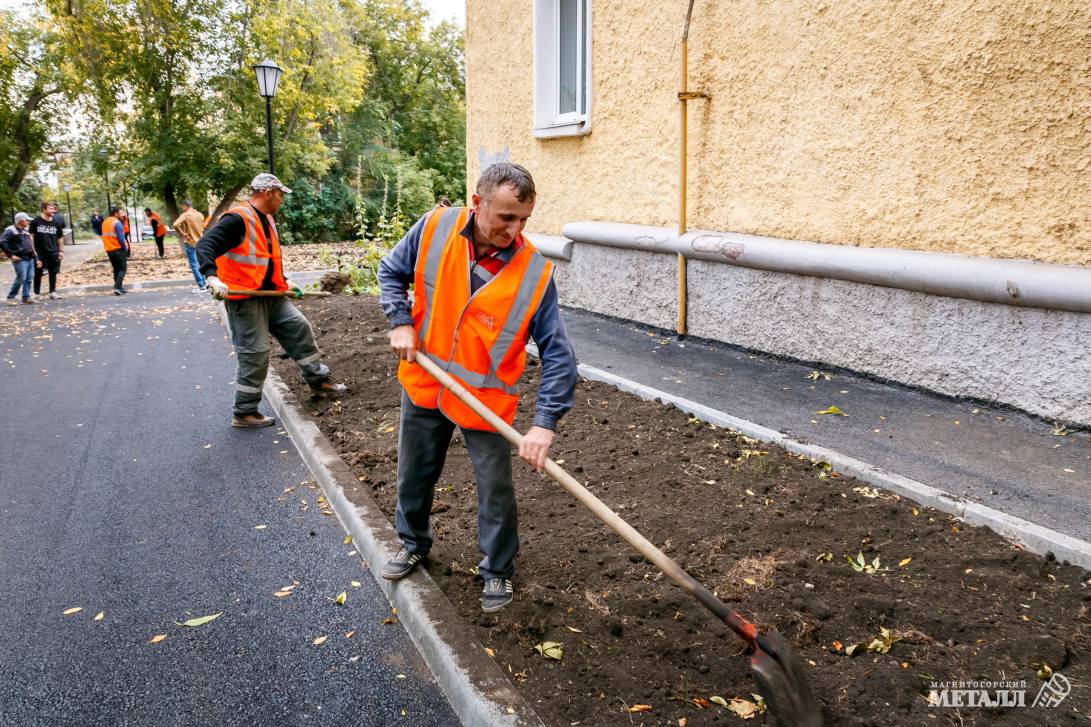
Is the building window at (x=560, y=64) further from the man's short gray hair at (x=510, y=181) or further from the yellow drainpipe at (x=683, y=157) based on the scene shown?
the man's short gray hair at (x=510, y=181)

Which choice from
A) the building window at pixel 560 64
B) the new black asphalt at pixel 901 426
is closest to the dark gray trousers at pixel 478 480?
the new black asphalt at pixel 901 426

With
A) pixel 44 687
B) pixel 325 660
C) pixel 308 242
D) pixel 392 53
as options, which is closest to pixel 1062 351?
pixel 325 660

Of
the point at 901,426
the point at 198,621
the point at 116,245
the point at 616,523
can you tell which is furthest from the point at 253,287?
the point at 116,245

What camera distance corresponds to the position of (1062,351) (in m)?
4.84

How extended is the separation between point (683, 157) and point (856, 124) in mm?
1926

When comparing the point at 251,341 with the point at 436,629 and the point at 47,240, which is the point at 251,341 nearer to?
the point at 436,629

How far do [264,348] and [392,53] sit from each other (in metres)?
31.9

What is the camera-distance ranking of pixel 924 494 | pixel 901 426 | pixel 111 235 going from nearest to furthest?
pixel 924 494, pixel 901 426, pixel 111 235

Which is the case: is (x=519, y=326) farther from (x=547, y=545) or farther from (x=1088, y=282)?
(x=1088, y=282)

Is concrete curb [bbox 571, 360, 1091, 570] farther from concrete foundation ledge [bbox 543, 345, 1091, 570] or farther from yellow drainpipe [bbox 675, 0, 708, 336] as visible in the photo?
yellow drainpipe [bbox 675, 0, 708, 336]

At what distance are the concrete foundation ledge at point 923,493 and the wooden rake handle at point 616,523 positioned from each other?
162 centimetres

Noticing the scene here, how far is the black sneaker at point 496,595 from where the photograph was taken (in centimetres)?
Answer: 326

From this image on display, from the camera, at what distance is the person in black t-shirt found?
15.2 m

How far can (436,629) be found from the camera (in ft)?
10.2
